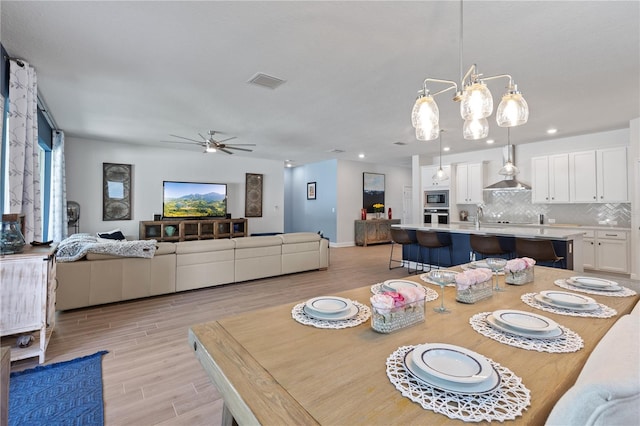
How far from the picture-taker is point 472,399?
0.71 metres

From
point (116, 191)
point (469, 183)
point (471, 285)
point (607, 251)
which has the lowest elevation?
point (607, 251)

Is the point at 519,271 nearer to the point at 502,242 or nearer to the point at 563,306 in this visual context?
the point at 563,306

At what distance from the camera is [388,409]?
68cm

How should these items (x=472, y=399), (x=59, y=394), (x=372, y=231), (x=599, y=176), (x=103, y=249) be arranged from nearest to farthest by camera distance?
(x=472, y=399), (x=59, y=394), (x=103, y=249), (x=599, y=176), (x=372, y=231)

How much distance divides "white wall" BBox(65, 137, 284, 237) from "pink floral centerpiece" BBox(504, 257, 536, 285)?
717 centimetres

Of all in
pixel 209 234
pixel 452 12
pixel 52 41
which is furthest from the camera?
pixel 209 234

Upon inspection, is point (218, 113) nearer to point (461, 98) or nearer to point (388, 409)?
point (461, 98)

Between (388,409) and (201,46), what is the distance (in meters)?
2.93

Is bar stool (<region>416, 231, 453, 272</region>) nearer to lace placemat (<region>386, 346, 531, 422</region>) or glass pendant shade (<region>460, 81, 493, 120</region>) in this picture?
glass pendant shade (<region>460, 81, 493, 120</region>)

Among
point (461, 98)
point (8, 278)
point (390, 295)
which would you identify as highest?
point (461, 98)

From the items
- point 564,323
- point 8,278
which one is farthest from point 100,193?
point 564,323

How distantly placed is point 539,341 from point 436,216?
6679 millimetres

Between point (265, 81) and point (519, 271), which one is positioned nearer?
point (519, 271)

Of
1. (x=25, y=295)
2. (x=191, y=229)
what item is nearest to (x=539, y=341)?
(x=25, y=295)
